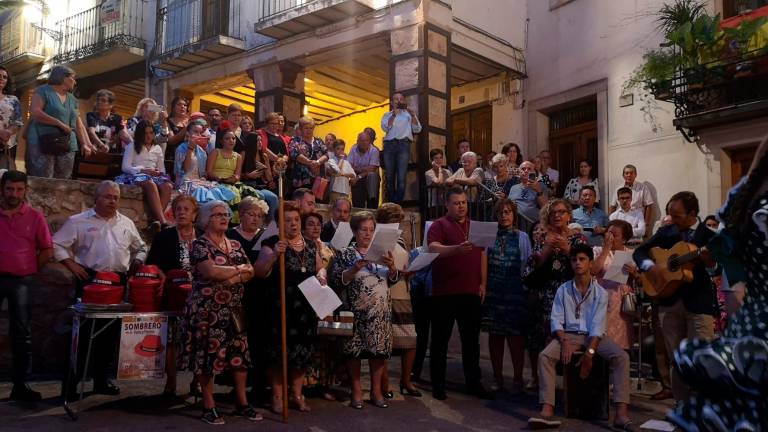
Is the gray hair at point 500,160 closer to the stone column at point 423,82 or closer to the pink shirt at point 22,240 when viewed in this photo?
the stone column at point 423,82

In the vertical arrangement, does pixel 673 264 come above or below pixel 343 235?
below

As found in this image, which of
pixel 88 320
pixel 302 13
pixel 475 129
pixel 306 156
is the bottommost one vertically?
pixel 88 320

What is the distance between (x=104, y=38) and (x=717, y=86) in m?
13.9

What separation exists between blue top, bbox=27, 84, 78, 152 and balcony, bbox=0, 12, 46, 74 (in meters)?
13.3

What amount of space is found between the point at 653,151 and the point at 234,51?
28.6 ft

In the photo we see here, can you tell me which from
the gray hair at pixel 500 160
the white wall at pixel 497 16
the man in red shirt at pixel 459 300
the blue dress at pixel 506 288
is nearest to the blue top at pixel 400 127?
the gray hair at pixel 500 160

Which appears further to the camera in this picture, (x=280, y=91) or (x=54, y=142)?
(x=280, y=91)

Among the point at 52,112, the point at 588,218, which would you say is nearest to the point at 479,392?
the point at 588,218

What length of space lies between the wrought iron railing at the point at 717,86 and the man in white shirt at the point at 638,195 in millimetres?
1088

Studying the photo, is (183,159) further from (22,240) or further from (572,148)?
(572,148)

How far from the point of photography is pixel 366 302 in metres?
5.55

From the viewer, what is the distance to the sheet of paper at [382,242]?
5207 mm

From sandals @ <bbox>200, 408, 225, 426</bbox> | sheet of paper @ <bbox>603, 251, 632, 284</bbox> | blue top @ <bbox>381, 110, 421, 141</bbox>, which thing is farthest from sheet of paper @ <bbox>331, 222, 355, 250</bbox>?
blue top @ <bbox>381, 110, 421, 141</bbox>

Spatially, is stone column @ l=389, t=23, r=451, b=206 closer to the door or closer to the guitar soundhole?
the door
